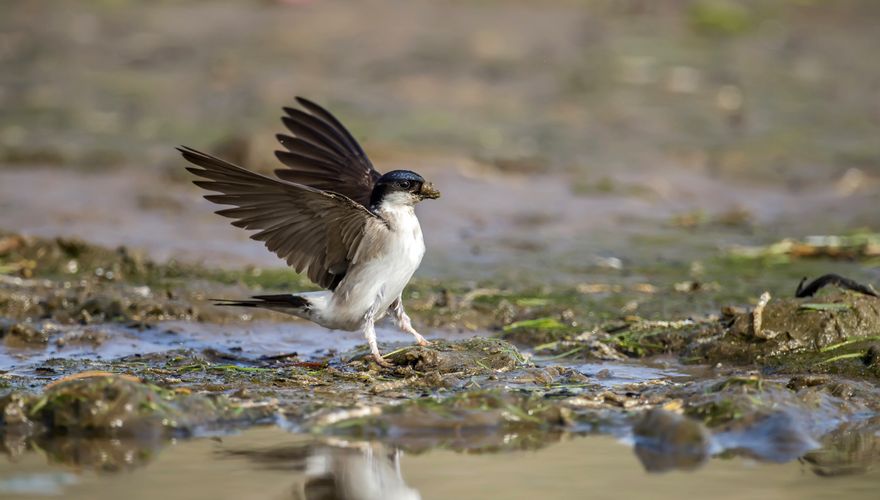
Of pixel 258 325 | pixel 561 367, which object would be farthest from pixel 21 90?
pixel 561 367

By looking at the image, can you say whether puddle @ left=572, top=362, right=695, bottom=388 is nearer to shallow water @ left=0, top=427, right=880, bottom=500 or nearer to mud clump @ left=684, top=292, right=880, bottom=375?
mud clump @ left=684, top=292, right=880, bottom=375

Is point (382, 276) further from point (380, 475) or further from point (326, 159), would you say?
point (380, 475)

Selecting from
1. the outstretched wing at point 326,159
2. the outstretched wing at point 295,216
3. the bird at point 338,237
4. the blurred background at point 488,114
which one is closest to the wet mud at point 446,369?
the bird at point 338,237

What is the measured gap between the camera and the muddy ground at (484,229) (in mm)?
5305

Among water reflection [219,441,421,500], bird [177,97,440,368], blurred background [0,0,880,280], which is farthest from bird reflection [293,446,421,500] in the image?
blurred background [0,0,880,280]

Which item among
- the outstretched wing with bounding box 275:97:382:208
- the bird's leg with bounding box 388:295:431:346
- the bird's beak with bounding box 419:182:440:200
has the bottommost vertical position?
the bird's leg with bounding box 388:295:431:346

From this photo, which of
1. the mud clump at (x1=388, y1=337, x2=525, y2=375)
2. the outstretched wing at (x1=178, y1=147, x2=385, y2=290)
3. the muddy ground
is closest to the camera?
the muddy ground

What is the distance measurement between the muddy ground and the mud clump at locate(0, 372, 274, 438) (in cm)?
1

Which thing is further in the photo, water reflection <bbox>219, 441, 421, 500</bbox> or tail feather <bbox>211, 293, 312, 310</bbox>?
tail feather <bbox>211, 293, 312, 310</bbox>

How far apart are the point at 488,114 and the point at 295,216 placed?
7.64 m

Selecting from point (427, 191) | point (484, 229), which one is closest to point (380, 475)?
point (427, 191)

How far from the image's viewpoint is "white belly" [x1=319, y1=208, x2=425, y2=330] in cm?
612

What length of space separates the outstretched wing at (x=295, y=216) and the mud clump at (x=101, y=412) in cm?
90

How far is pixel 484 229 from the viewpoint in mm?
10445
